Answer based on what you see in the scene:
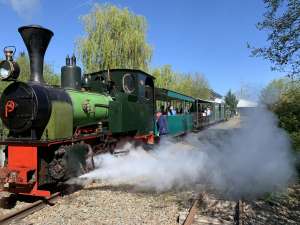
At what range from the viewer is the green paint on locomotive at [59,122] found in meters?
6.75

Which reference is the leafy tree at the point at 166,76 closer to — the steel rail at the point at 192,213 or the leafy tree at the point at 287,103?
the leafy tree at the point at 287,103

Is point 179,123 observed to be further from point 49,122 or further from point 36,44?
point 49,122

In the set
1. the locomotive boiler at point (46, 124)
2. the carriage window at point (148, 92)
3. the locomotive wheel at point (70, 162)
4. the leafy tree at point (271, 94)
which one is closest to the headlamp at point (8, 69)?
the locomotive boiler at point (46, 124)

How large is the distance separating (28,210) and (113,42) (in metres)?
19.9

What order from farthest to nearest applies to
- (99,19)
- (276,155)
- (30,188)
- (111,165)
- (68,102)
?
→ (99,19)
(276,155)
(111,165)
(68,102)
(30,188)

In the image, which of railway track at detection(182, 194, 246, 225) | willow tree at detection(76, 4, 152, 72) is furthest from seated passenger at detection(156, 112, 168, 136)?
willow tree at detection(76, 4, 152, 72)

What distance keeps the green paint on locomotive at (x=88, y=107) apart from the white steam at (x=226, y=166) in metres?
1.00

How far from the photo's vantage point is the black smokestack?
705cm

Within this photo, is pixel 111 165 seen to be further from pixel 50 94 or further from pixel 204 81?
pixel 204 81

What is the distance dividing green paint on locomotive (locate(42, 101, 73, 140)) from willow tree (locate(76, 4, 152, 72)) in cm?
1699

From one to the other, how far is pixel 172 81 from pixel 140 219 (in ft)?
104

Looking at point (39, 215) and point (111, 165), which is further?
point (111, 165)

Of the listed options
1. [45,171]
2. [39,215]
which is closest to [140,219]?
[39,215]

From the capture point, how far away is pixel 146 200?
22.3 feet
